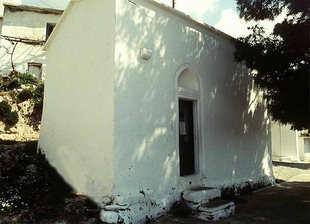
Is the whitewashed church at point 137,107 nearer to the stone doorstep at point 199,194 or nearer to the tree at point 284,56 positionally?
the stone doorstep at point 199,194

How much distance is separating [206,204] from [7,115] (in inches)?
390

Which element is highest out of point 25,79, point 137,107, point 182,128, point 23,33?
point 23,33

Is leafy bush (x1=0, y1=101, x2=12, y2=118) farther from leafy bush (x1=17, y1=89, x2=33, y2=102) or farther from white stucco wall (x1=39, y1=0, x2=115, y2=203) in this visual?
white stucco wall (x1=39, y1=0, x2=115, y2=203)

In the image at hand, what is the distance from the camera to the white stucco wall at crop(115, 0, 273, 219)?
18.3ft

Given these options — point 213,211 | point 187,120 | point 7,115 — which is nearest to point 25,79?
point 7,115

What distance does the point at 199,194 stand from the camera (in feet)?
20.5

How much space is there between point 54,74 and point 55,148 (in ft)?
7.30

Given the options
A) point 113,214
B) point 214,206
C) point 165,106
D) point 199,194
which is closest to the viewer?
point 113,214

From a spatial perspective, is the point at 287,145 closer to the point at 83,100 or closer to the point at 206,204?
the point at 206,204

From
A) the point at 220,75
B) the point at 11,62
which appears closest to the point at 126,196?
the point at 220,75

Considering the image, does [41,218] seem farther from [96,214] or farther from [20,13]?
[20,13]

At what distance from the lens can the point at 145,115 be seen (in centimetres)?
594

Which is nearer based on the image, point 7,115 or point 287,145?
point 7,115

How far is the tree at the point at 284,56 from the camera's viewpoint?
6.15m
